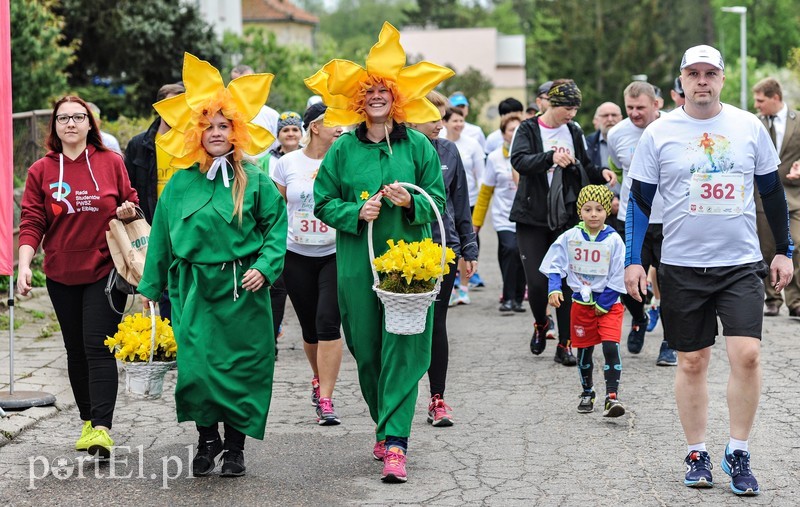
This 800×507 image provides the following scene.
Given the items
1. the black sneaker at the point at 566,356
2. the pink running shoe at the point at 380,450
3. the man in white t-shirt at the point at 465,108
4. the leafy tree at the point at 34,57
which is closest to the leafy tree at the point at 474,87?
the leafy tree at the point at 34,57

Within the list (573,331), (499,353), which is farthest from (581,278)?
(499,353)

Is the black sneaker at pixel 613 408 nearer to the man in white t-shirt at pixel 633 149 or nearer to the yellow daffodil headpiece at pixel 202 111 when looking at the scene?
the man in white t-shirt at pixel 633 149

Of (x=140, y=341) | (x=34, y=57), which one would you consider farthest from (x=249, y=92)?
(x=34, y=57)

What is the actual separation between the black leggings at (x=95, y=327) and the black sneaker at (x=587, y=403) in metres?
2.94

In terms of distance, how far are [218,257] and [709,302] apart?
243 cm

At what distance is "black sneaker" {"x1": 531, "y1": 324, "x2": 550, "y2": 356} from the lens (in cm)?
992

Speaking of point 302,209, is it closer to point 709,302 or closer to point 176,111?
point 176,111

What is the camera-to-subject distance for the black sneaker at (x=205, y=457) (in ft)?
21.0

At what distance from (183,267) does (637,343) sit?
4.92 metres

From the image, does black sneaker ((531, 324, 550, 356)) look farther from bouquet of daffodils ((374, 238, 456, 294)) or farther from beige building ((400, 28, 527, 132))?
beige building ((400, 28, 527, 132))

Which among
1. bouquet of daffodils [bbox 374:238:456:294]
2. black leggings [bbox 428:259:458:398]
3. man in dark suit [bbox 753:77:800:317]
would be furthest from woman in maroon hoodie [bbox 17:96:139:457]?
man in dark suit [bbox 753:77:800:317]

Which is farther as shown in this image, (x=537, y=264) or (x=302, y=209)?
(x=537, y=264)

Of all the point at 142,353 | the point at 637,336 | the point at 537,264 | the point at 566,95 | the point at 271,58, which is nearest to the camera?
the point at 142,353

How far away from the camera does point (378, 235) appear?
6543mm
